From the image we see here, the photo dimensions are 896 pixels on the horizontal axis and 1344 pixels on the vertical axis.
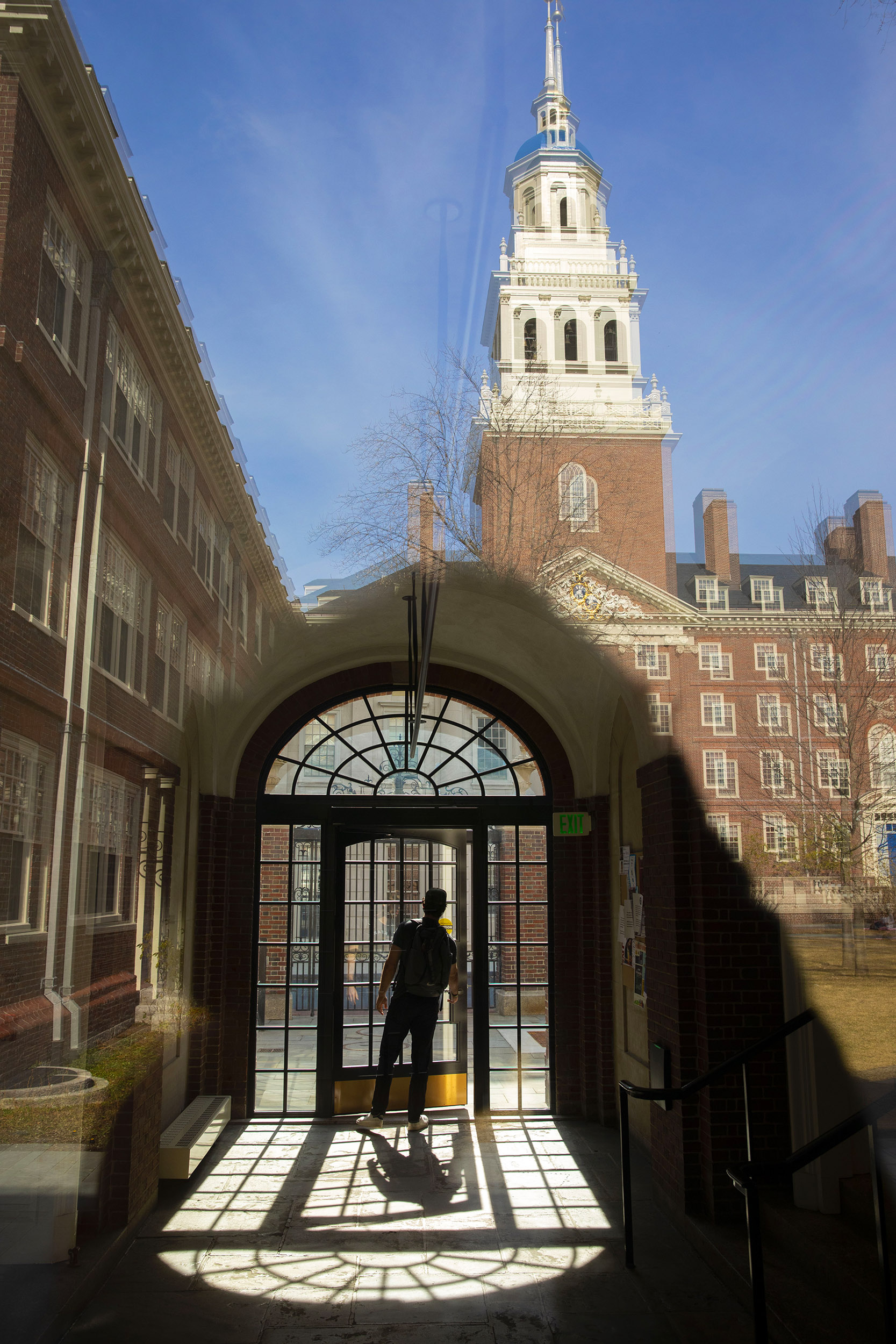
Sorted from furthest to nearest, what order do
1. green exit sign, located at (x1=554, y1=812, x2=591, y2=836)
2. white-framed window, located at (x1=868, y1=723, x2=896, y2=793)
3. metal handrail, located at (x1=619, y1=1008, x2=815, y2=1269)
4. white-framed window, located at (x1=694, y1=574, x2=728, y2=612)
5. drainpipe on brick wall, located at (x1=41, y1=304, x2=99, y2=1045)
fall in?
1. green exit sign, located at (x1=554, y1=812, x2=591, y2=836)
2. white-framed window, located at (x1=694, y1=574, x2=728, y2=612)
3. white-framed window, located at (x1=868, y1=723, x2=896, y2=793)
4. metal handrail, located at (x1=619, y1=1008, x2=815, y2=1269)
5. drainpipe on brick wall, located at (x1=41, y1=304, x2=99, y2=1045)

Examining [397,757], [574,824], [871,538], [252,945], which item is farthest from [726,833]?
[252,945]

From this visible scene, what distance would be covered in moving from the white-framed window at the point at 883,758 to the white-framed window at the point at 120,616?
3.38 metres

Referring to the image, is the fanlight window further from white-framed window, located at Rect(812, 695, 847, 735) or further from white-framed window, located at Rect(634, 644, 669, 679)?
white-framed window, located at Rect(812, 695, 847, 735)

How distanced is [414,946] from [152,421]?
403cm

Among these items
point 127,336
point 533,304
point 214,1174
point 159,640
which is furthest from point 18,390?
point 214,1174

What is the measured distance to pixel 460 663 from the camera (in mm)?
8117

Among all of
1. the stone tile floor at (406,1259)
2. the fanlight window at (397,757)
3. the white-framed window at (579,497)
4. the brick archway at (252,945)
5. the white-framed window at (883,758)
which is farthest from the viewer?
the fanlight window at (397,757)

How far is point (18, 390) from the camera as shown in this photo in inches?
126

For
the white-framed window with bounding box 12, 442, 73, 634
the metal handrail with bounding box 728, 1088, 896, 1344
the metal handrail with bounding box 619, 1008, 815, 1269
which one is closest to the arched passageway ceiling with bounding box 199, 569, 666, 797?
the metal handrail with bounding box 619, 1008, 815, 1269

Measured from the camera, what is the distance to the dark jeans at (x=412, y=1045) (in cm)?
682

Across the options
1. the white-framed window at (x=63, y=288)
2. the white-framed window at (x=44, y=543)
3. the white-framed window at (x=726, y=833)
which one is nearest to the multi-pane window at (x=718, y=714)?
the white-framed window at (x=726, y=833)

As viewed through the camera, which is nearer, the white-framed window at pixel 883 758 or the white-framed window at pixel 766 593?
the white-framed window at pixel 883 758

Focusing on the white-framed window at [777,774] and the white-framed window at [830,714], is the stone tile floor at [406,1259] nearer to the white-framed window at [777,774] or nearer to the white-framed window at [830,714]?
the white-framed window at [777,774]

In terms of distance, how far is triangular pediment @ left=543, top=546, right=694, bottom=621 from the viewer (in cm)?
524
